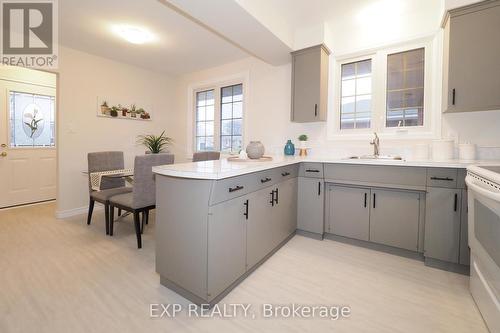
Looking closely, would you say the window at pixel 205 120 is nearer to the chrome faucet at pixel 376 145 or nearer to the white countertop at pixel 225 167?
the white countertop at pixel 225 167

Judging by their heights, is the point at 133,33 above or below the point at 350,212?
above

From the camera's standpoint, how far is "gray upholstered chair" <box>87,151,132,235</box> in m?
2.73

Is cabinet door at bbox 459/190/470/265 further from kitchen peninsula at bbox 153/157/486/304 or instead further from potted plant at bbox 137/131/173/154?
potted plant at bbox 137/131/173/154

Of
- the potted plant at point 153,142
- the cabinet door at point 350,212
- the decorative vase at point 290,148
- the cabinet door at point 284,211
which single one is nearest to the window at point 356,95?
the decorative vase at point 290,148

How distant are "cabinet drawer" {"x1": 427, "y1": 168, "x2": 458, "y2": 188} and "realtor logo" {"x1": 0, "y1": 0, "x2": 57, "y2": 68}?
3955 millimetres

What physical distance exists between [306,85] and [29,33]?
349 cm

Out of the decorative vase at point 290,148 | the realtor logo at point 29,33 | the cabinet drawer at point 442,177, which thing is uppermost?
the realtor logo at point 29,33

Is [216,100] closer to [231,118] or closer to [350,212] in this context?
[231,118]

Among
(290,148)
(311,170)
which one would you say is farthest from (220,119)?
(311,170)

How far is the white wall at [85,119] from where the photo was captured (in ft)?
11.1

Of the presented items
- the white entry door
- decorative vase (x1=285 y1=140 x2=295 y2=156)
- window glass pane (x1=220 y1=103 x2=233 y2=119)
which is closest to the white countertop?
decorative vase (x1=285 y1=140 x2=295 y2=156)

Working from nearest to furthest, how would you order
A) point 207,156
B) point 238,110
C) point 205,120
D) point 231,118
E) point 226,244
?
1. point 226,244
2. point 207,156
3. point 238,110
4. point 231,118
5. point 205,120

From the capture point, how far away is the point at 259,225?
76.9 inches

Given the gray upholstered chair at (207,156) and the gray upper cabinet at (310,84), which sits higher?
the gray upper cabinet at (310,84)
